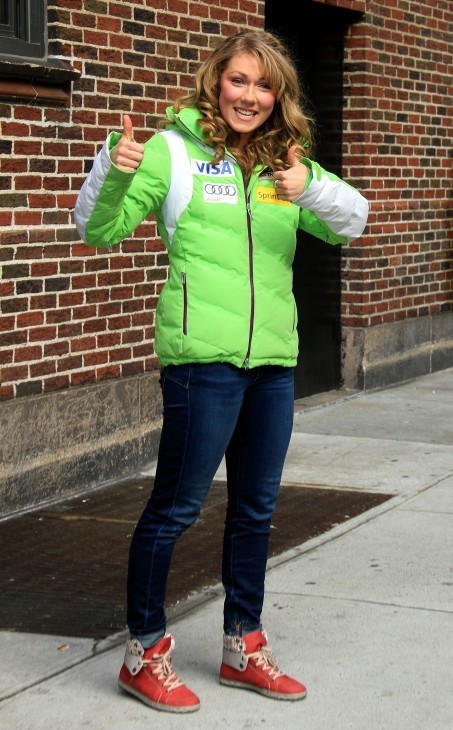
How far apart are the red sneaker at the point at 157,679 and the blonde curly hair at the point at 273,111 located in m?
1.38

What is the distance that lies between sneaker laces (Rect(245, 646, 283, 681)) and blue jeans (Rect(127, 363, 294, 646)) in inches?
2.8

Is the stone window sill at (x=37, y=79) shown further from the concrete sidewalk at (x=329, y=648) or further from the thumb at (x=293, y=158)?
the thumb at (x=293, y=158)

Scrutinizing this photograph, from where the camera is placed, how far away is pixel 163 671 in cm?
405

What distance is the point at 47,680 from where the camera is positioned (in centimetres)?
426

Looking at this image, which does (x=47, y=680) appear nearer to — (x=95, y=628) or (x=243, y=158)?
(x=95, y=628)

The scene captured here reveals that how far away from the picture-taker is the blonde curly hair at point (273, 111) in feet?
13.0

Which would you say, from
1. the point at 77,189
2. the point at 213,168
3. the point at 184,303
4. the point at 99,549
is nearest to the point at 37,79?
the point at 77,189

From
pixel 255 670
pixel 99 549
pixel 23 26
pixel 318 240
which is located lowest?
pixel 99 549

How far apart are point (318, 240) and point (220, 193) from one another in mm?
6176

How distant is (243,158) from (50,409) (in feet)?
9.75

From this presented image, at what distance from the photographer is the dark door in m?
9.84

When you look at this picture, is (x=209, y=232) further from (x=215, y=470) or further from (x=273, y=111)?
(x=215, y=470)

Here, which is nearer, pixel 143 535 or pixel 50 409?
pixel 143 535

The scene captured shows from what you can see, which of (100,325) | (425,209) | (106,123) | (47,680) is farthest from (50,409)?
(425,209)
